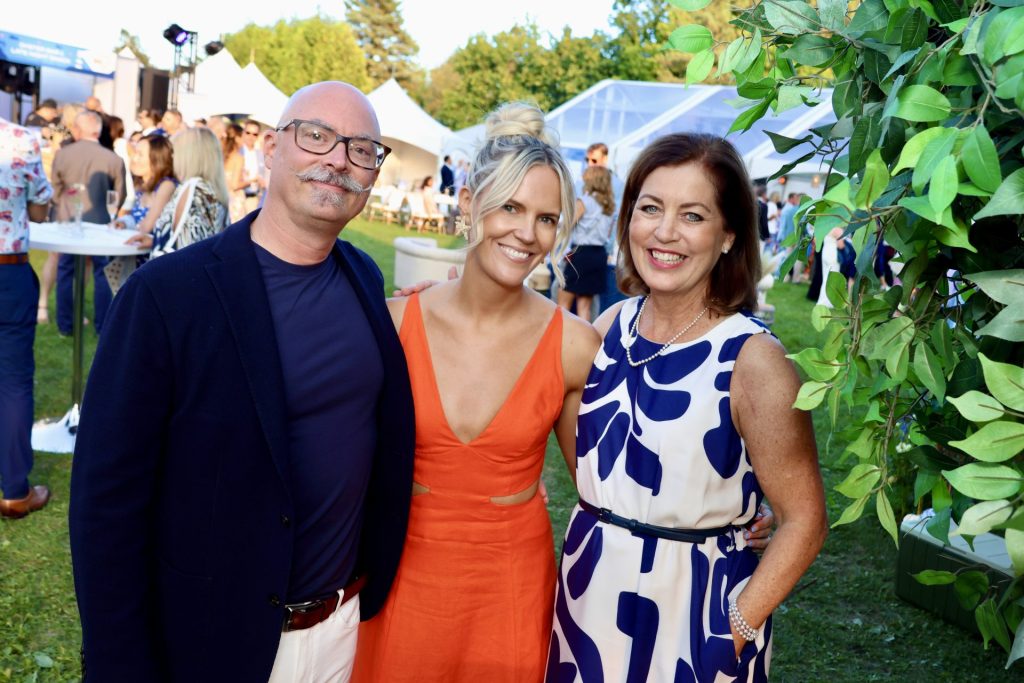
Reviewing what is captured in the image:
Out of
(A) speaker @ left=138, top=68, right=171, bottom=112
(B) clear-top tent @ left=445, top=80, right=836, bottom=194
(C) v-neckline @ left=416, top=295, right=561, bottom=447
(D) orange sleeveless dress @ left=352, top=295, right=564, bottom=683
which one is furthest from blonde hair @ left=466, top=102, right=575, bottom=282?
(A) speaker @ left=138, top=68, right=171, bottom=112

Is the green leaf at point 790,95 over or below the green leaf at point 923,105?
over

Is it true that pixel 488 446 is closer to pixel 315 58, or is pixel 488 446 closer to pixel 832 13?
pixel 832 13

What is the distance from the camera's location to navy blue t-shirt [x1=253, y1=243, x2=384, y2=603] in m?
2.08

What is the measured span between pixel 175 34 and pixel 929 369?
23.4 metres

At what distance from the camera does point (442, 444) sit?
2.53m

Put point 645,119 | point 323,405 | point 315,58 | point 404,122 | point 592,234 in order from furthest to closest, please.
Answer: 1. point 315,58
2. point 404,122
3. point 645,119
4. point 592,234
5. point 323,405

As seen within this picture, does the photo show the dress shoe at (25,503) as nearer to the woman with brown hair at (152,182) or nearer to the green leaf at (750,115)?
the woman with brown hair at (152,182)

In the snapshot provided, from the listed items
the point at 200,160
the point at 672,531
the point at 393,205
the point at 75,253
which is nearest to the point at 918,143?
the point at 672,531

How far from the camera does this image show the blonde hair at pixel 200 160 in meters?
6.36

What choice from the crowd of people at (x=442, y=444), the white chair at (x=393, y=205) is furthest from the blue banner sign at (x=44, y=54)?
the crowd of people at (x=442, y=444)

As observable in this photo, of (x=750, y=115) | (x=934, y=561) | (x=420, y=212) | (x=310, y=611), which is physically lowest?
(x=934, y=561)

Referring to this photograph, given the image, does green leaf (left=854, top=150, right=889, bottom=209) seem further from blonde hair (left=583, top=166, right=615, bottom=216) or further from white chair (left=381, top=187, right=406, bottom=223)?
white chair (left=381, top=187, right=406, bottom=223)

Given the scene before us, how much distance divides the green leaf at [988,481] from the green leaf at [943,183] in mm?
294

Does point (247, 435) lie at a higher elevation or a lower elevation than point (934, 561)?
higher
